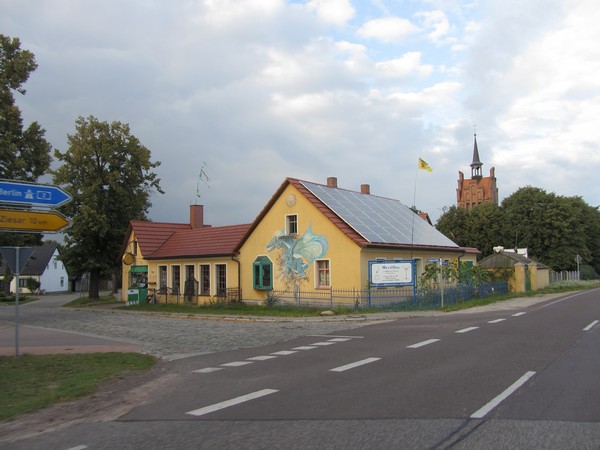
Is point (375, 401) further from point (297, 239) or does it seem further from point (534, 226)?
point (534, 226)

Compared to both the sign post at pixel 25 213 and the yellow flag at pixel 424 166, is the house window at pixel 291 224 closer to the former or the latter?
the yellow flag at pixel 424 166

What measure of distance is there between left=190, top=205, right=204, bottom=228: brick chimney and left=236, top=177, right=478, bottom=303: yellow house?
11493mm

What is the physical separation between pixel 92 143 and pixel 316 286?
68.9 ft

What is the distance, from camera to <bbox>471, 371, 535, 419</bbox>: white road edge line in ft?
20.5

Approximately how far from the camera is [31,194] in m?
11.6

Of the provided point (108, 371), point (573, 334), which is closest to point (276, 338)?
point (108, 371)

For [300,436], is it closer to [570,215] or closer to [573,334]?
[573,334]

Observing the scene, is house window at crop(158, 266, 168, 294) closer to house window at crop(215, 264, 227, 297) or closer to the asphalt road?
house window at crop(215, 264, 227, 297)

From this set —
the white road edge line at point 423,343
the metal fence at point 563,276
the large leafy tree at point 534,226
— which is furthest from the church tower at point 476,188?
the white road edge line at point 423,343

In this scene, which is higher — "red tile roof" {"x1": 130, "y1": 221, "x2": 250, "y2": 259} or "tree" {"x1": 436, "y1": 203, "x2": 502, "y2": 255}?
"tree" {"x1": 436, "y1": 203, "x2": 502, "y2": 255}

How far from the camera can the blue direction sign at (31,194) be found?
11.2 metres

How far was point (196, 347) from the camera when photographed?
47.0ft

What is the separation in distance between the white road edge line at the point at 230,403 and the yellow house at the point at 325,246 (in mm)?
17641

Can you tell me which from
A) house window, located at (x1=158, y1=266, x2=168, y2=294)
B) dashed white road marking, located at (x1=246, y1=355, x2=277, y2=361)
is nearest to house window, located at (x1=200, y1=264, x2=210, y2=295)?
house window, located at (x1=158, y1=266, x2=168, y2=294)
